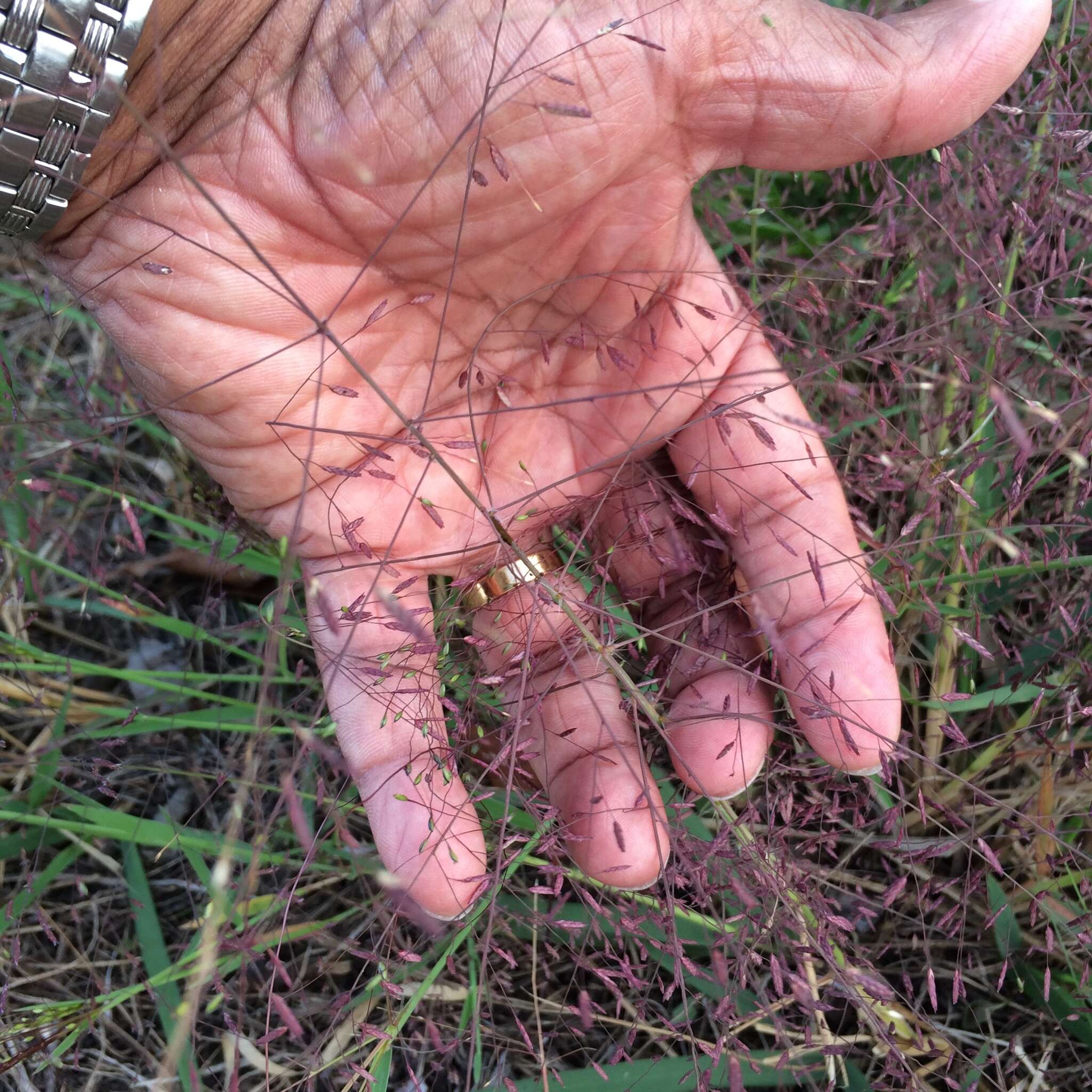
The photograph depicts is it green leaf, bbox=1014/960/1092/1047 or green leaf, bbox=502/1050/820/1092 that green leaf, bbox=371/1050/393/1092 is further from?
green leaf, bbox=1014/960/1092/1047

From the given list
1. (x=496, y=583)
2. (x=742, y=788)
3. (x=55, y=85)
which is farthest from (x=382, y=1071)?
(x=55, y=85)

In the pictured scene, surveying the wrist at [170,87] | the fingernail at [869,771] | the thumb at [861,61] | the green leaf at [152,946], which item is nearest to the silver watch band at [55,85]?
the wrist at [170,87]

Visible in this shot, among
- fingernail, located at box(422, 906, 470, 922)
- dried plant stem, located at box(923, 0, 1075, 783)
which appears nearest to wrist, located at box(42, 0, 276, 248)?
fingernail, located at box(422, 906, 470, 922)

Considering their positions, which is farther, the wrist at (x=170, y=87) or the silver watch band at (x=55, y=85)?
the wrist at (x=170, y=87)

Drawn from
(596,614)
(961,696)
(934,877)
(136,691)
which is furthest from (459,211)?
(934,877)

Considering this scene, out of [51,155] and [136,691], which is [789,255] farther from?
[136,691]

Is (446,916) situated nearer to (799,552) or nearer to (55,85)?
(799,552)

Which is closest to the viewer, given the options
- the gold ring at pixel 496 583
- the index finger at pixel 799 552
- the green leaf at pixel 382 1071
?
the green leaf at pixel 382 1071

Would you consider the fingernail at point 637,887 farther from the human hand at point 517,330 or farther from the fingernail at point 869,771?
the fingernail at point 869,771
